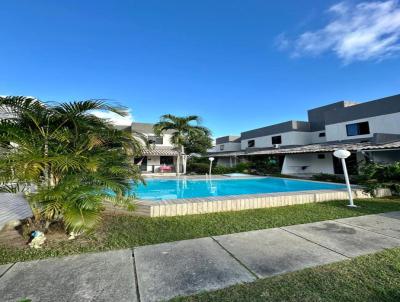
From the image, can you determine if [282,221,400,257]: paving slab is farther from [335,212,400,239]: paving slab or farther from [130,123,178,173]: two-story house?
[130,123,178,173]: two-story house

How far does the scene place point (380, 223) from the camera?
6719mm

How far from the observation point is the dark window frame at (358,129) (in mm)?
24567

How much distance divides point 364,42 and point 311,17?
3.98m

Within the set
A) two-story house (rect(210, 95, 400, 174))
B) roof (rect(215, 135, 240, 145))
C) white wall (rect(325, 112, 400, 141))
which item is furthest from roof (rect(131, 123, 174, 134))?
white wall (rect(325, 112, 400, 141))

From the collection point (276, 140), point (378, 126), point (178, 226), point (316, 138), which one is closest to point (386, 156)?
point (378, 126)

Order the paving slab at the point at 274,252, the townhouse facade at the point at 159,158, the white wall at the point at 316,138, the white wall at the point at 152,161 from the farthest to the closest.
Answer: the white wall at the point at 316,138 → the white wall at the point at 152,161 → the townhouse facade at the point at 159,158 → the paving slab at the point at 274,252

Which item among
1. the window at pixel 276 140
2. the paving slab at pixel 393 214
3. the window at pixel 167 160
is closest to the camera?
the paving slab at pixel 393 214

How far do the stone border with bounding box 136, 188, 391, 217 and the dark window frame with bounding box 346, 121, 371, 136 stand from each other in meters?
18.0

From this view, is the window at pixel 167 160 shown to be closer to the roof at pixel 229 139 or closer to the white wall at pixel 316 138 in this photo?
the roof at pixel 229 139

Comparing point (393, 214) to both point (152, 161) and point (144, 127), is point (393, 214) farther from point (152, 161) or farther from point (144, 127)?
point (144, 127)

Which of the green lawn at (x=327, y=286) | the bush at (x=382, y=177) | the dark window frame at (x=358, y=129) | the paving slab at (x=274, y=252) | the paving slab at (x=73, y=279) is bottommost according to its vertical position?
the green lawn at (x=327, y=286)

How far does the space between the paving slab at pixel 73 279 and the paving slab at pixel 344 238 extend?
165 inches

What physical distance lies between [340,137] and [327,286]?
28.3m

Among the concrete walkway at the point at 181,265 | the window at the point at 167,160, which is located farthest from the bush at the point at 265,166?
the concrete walkway at the point at 181,265
